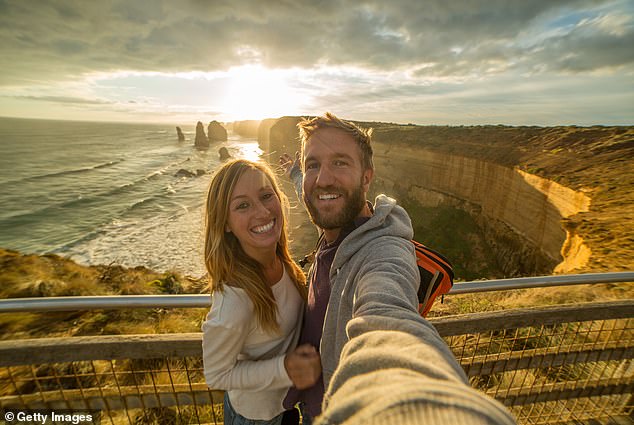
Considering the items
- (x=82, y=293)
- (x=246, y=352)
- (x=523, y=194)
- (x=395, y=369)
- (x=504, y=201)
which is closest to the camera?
(x=395, y=369)

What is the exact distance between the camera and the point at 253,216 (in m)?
1.95

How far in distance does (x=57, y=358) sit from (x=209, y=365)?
1.16 metres

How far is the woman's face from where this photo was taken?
1938 mm

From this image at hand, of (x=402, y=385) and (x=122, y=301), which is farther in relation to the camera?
(x=122, y=301)

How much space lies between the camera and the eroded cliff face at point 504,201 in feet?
46.1

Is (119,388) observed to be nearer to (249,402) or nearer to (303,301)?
(249,402)

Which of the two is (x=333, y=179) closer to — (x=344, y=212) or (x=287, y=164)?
(x=344, y=212)

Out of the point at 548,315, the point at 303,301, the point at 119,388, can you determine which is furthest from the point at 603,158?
the point at 119,388

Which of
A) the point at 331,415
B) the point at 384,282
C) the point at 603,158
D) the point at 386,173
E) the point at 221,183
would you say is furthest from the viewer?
the point at 386,173

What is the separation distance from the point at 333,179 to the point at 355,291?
0.97m

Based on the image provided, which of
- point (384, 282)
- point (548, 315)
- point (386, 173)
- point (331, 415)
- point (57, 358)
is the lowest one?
point (386, 173)

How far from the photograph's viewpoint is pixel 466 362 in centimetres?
239
